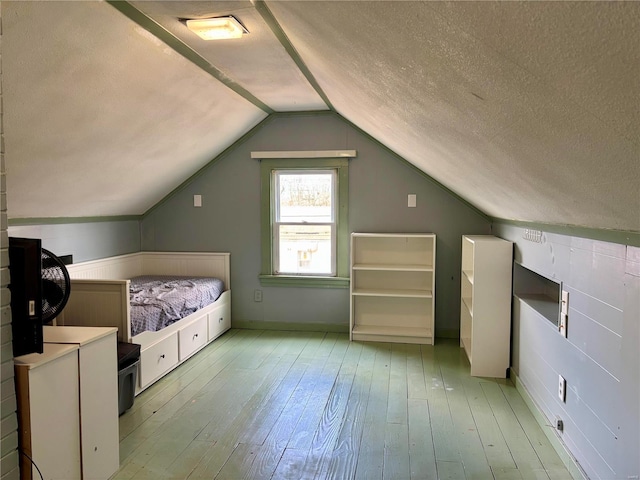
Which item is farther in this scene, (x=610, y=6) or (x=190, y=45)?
(x=190, y=45)

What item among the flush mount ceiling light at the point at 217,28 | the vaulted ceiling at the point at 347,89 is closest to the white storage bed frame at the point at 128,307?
the vaulted ceiling at the point at 347,89

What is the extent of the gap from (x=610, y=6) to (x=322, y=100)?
3732 millimetres

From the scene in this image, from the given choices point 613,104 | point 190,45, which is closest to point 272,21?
point 190,45

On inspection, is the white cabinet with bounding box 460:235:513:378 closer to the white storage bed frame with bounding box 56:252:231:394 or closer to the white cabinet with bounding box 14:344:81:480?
the white storage bed frame with bounding box 56:252:231:394

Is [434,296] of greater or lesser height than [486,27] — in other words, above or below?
below

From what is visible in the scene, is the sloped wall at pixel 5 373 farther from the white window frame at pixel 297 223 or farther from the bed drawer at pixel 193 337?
the white window frame at pixel 297 223

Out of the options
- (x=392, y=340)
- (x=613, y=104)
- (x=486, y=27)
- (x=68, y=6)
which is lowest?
(x=392, y=340)

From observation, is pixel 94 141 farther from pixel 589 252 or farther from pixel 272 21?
pixel 589 252

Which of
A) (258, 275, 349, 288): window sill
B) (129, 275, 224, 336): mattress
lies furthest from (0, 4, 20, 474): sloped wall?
(258, 275, 349, 288): window sill

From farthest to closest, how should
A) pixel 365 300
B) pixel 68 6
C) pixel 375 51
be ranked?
pixel 365 300 → pixel 68 6 → pixel 375 51

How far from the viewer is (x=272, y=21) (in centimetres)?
237

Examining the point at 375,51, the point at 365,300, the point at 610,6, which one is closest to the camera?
the point at 610,6

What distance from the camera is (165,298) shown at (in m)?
3.76

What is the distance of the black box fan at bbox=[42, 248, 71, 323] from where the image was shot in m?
2.26
